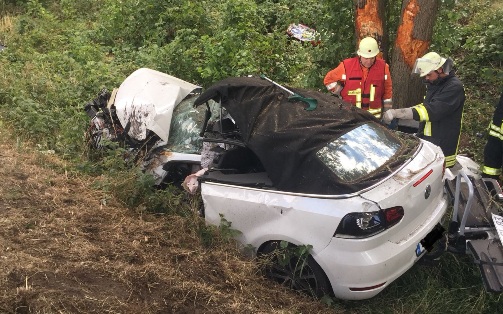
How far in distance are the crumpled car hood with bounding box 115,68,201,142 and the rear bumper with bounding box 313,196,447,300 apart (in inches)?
96.8

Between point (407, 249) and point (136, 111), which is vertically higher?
point (136, 111)

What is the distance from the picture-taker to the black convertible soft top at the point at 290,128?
4082mm

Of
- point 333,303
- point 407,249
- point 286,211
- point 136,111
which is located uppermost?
point 136,111

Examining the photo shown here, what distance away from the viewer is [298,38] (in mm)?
10492

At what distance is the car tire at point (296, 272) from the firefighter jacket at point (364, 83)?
252 cm

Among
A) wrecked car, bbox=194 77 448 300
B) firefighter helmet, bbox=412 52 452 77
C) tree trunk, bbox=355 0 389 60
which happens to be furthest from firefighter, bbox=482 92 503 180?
tree trunk, bbox=355 0 389 60

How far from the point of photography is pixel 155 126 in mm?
5562

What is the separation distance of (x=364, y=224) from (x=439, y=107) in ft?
6.84

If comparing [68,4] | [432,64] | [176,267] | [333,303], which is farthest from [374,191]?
[68,4]

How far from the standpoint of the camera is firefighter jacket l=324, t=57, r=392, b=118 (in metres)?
5.98

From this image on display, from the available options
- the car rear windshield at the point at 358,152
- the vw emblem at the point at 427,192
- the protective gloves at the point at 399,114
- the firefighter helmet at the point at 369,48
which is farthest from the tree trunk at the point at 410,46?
the vw emblem at the point at 427,192

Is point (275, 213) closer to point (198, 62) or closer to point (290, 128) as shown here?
point (290, 128)

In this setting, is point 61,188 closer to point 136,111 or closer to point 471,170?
point 136,111

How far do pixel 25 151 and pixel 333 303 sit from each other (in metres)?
4.08
